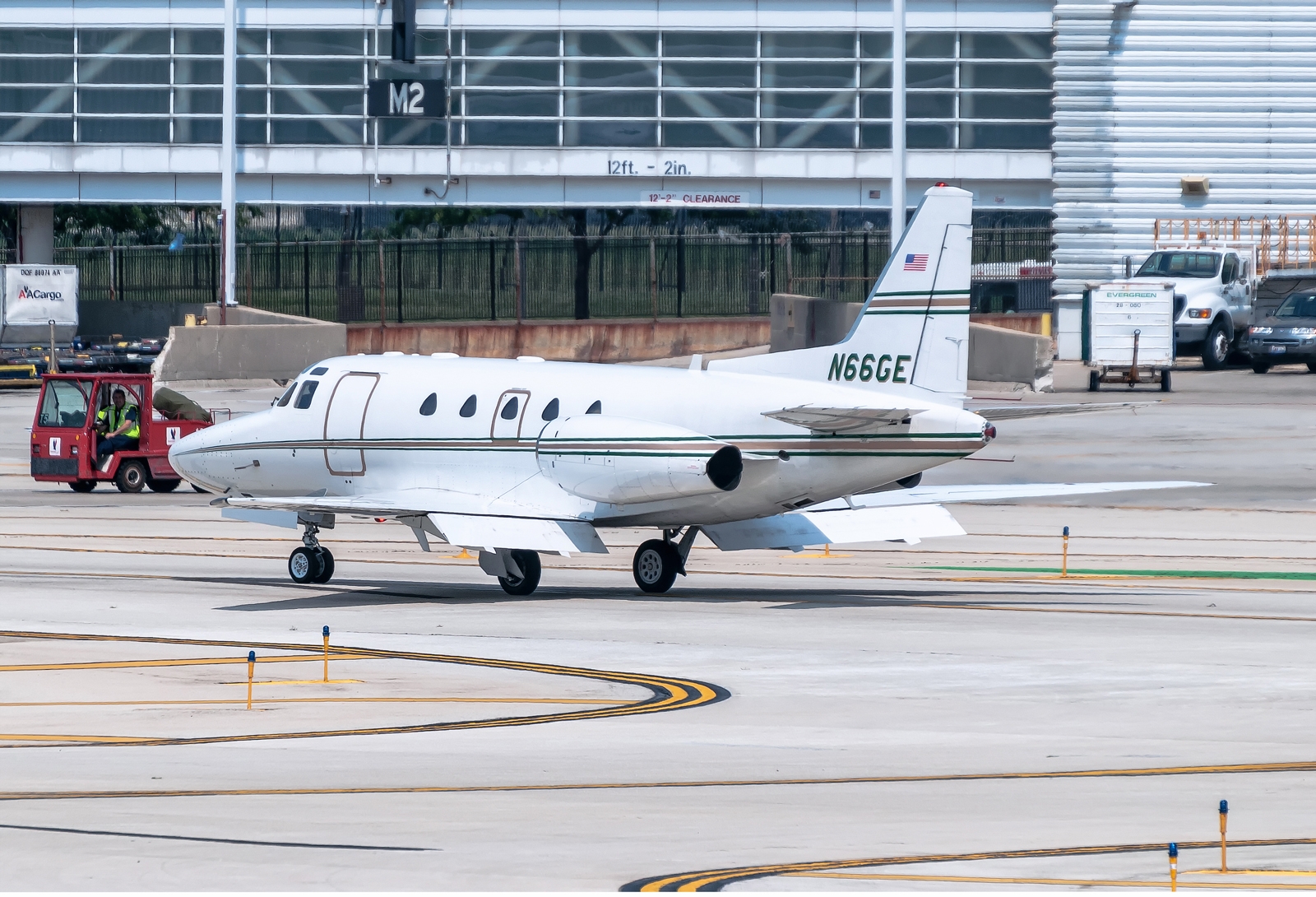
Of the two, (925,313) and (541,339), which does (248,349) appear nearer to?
→ (541,339)

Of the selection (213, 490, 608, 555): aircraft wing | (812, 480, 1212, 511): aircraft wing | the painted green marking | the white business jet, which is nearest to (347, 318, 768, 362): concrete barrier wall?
the painted green marking

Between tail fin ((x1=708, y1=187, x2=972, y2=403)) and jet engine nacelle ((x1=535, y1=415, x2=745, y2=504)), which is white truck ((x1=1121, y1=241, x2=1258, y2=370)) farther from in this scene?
jet engine nacelle ((x1=535, y1=415, x2=745, y2=504))

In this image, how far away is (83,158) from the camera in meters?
62.1

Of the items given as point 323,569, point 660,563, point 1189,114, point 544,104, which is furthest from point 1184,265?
point 323,569

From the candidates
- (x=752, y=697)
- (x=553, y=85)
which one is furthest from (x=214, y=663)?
(x=553, y=85)

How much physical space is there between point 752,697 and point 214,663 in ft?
16.8

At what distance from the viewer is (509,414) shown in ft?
78.1

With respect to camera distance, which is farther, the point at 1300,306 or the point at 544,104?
the point at 544,104

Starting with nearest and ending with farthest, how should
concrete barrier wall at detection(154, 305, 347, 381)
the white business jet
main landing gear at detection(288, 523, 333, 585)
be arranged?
the white business jet → main landing gear at detection(288, 523, 333, 585) → concrete barrier wall at detection(154, 305, 347, 381)

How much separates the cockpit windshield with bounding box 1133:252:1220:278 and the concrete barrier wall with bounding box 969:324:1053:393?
20.7 ft

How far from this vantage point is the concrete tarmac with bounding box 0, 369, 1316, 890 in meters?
10.6

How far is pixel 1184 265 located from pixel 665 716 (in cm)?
4244

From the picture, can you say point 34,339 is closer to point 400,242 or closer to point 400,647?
point 400,242

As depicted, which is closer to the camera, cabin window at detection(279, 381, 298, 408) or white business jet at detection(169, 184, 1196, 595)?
white business jet at detection(169, 184, 1196, 595)
